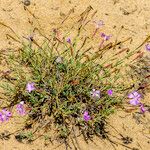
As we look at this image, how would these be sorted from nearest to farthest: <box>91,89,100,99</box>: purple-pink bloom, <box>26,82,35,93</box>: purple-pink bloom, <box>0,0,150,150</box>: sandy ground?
<box>26,82,35,93</box>: purple-pink bloom, <box>91,89,100,99</box>: purple-pink bloom, <box>0,0,150,150</box>: sandy ground

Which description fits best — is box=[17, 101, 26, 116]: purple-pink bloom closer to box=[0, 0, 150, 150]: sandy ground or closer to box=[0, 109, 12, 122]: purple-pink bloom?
box=[0, 109, 12, 122]: purple-pink bloom

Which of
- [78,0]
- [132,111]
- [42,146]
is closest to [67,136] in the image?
[42,146]

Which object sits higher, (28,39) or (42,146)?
(28,39)

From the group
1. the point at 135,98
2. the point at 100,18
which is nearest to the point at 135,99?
the point at 135,98

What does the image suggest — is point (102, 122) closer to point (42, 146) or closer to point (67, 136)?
point (67, 136)

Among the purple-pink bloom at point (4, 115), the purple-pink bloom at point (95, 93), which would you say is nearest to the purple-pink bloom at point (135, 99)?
the purple-pink bloom at point (95, 93)

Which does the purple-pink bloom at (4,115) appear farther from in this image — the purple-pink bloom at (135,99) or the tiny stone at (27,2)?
the tiny stone at (27,2)

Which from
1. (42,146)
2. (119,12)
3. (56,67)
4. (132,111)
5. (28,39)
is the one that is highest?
(119,12)

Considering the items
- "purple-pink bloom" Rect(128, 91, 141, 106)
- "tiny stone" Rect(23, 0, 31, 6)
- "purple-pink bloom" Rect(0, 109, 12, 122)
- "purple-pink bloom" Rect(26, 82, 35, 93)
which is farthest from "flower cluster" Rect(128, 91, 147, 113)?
"tiny stone" Rect(23, 0, 31, 6)

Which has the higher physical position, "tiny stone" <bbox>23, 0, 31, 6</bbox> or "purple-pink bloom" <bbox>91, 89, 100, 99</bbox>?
"tiny stone" <bbox>23, 0, 31, 6</bbox>
